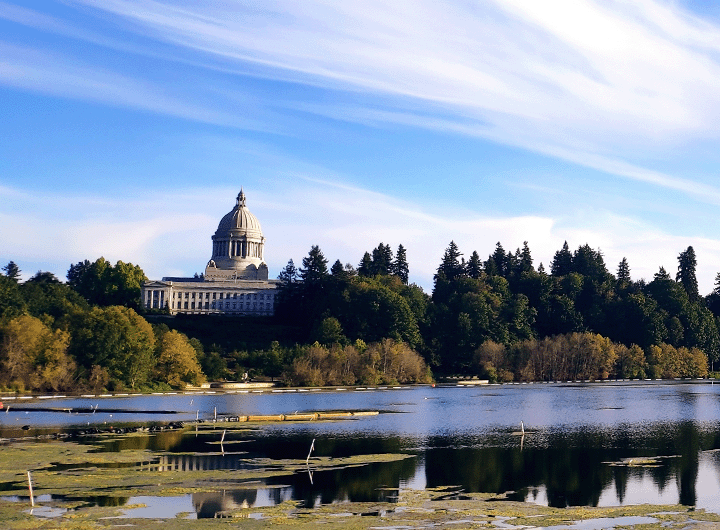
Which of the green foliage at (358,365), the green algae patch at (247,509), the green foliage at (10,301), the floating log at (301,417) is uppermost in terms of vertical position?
the green foliage at (10,301)

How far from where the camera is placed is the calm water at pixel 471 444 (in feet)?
135

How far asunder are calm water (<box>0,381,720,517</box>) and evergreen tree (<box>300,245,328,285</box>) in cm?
8029

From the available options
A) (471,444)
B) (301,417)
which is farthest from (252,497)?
(301,417)

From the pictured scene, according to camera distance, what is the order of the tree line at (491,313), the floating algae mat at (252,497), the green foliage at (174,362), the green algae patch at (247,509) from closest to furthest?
the green algae patch at (247,509) → the floating algae mat at (252,497) → the green foliage at (174,362) → the tree line at (491,313)

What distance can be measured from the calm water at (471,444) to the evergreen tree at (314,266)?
80291 mm

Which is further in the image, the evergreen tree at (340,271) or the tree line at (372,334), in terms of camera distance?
the evergreen tree at (340,271)

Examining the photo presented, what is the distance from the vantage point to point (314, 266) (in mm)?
189625

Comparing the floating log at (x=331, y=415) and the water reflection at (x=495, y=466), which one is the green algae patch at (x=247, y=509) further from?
the floating log at (x=331, y=415)

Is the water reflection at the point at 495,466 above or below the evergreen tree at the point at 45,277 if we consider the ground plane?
below

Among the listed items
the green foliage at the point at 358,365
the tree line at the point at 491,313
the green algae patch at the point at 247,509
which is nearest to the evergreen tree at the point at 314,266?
the tree line at the point at 491,313

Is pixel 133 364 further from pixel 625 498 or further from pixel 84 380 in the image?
pixel 625 498

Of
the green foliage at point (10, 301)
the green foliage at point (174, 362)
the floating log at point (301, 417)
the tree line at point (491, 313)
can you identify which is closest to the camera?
the floating log at point (301, 417)

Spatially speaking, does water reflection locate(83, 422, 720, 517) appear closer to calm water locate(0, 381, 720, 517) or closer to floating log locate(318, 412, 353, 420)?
calm water locate(0, 381, 720, 517)

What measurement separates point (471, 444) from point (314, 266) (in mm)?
131612
